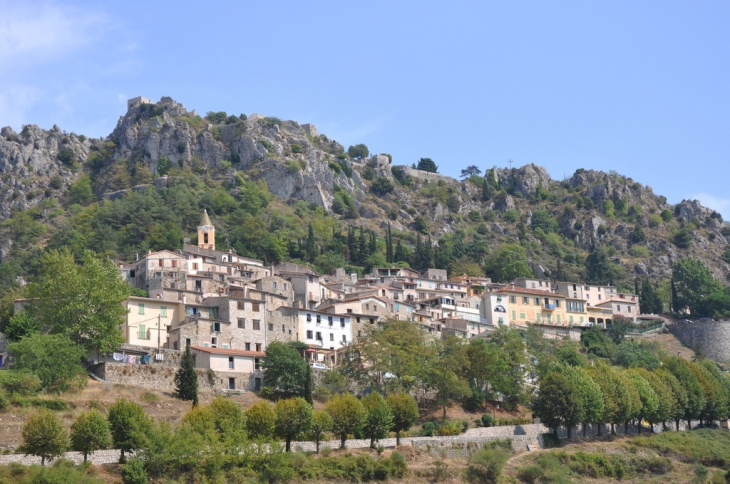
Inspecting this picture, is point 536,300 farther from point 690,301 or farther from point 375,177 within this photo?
point 375,177

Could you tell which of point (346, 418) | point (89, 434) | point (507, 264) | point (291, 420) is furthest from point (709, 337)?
point (89, 434)

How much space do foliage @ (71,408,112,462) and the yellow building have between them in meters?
65.8

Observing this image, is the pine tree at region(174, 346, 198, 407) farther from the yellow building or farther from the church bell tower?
the church bell tower

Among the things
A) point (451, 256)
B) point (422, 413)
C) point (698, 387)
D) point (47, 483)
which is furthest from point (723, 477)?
point (451, 256)

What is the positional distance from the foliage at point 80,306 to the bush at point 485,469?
83.3 feet

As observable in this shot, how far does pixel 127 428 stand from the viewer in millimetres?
50656

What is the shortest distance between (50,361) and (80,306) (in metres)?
7.50

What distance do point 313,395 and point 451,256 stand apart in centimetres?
7171

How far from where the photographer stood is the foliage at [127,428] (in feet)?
164

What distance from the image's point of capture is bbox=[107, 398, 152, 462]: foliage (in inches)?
1972

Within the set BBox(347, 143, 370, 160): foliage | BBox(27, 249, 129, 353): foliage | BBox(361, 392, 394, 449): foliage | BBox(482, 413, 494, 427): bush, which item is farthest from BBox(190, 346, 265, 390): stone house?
BBox(347, 143, 370, 160): foliage

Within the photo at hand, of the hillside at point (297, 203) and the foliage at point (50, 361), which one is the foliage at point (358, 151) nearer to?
the hillside at point (297, 203)

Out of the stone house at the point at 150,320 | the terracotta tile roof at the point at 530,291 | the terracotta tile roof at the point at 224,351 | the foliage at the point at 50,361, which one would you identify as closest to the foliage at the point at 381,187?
the terracotta tile roof at the point at 530,291

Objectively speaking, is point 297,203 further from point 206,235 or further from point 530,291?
point 530,291
